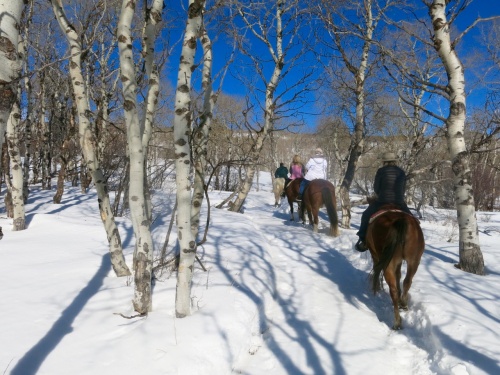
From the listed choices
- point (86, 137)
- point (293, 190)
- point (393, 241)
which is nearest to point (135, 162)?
point (86, 137)

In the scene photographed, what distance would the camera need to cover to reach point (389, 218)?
456 centimetres

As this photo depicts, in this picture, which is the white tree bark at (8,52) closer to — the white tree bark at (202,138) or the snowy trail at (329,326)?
the white tree bark at (202,138)

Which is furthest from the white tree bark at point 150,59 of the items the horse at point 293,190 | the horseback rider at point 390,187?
the horse at point 293,190

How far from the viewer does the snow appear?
2.83 metres

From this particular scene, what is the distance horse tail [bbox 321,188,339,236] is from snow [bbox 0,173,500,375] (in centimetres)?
213

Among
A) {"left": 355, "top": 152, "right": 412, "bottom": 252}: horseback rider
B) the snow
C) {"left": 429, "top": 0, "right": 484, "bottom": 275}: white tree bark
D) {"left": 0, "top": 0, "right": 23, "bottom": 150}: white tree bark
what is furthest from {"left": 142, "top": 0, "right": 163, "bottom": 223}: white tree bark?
{"left": 429, "top": 0, "right": 484, "bottom": 275}: white tree bark

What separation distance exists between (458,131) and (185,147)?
5.10 m

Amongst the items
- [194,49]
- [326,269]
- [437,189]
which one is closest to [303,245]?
[326,269]

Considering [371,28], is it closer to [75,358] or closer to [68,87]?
[75,358]

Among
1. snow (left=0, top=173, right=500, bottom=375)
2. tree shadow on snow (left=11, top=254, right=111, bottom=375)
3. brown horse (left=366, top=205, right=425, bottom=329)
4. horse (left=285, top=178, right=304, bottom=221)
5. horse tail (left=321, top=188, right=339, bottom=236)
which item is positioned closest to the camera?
tree shadow on snow (left=11, top=254, right=111, bottom=375)

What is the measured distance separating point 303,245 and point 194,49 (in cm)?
549

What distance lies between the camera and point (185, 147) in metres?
3.32

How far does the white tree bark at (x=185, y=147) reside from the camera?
325 centimetres

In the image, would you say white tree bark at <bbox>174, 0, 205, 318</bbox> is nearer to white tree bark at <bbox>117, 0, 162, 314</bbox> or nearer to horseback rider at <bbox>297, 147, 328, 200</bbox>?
white tree bark at <bbox>117, 0, 162, 314</bbox>
